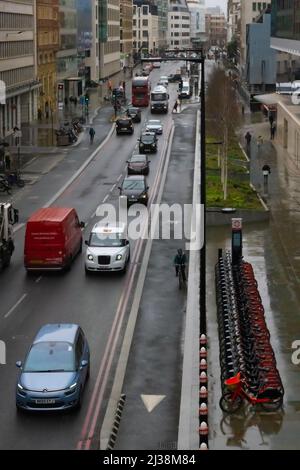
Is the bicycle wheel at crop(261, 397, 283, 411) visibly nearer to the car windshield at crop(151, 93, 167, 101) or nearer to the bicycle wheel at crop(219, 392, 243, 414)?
the bicycle wheel at crop(219, 392, 243, 414)

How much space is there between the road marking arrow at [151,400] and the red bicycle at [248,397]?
4.75 ft

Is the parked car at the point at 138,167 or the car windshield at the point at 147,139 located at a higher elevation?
the car windshield at the point at 147,139

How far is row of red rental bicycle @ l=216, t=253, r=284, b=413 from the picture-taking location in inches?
778

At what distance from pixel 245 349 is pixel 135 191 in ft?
78.5

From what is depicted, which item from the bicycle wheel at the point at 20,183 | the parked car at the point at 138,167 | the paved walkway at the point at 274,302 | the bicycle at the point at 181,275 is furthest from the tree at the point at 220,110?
the bicycle at the point at 181,275

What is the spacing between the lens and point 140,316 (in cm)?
2705

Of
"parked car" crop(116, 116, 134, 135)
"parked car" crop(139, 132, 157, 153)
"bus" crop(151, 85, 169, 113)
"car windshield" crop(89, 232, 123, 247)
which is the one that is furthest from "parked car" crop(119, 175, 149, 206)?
"bus" crop(151, 85, 169, 113)

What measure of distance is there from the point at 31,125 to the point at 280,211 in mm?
42764

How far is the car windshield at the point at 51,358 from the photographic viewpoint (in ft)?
65.3

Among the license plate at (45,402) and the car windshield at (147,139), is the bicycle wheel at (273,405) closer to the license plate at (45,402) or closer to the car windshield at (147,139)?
the license plate at (45,402)

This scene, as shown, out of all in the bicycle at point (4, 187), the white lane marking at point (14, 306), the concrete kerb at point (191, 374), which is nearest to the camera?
the concrete kerb at point (191, 374)

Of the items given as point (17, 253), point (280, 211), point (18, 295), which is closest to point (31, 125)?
point (280, 211)

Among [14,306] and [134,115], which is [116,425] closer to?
[14,306]

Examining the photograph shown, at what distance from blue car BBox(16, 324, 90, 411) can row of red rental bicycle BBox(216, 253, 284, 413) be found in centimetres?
304
